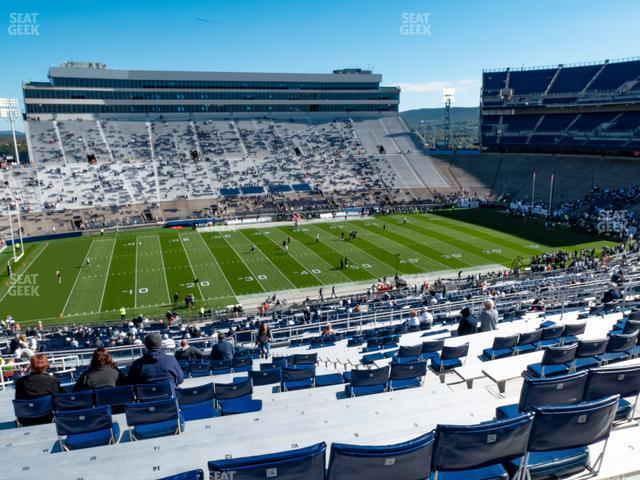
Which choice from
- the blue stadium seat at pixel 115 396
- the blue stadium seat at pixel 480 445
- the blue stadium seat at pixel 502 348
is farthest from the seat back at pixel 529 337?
the blue stadium seat at pixel 115 396

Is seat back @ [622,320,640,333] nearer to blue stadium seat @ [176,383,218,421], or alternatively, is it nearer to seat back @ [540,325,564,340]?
seat back @ [540,325,564,340]

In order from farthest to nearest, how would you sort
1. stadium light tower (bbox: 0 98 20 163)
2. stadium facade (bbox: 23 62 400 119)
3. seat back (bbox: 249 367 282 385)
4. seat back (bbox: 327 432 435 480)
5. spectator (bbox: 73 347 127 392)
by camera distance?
stadium facade (bbox: 23 62 400 119) → stadium light tower (bbox: 0 98 20 163) → seat back (bbox: 249 367 282 385) → spectator (bbox: 73 347 127 392) → seat back (bbox: 327 432 435 480)

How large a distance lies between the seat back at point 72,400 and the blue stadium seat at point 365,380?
3642mm

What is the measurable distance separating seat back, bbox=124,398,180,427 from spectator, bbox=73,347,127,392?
170 cm

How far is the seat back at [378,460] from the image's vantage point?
3.81 m

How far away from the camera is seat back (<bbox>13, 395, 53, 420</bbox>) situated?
649 cm

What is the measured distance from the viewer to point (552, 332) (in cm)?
948

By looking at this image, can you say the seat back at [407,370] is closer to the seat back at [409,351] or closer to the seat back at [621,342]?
the seat back at [409,351]

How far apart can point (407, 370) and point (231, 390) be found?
2741 mm

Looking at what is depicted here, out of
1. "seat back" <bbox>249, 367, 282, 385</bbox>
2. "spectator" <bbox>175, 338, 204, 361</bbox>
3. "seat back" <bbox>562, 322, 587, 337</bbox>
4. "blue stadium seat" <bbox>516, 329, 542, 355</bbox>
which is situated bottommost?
"spectator" <bbox>175, 338, 204, 361</bbox>

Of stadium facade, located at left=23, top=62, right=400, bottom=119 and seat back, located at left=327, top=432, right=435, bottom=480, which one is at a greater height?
stadium facade, located at left=23, top=62, right=400, bottom=119

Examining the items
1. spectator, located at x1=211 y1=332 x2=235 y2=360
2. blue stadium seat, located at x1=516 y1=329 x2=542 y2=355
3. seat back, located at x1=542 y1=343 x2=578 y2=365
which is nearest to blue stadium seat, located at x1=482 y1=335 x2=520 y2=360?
blue stadium seat, located at x1=516 y1=329 x2=542 y2=355

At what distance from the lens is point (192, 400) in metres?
7.08

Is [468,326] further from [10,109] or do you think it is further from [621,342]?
[10,109]
